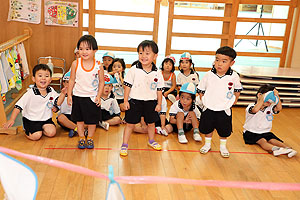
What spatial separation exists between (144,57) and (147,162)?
0.97 meters

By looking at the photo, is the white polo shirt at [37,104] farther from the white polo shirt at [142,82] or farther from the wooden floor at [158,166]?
the white polo shirt at [142,82]

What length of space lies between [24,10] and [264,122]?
12.1 feet

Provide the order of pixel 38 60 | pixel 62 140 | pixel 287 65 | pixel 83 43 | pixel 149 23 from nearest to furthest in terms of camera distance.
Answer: pixel 83 43, pixel 62 140, pixel 38 60, pixel 287 65, pixel 149 23

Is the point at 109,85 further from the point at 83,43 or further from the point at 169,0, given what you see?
the point at 169,0

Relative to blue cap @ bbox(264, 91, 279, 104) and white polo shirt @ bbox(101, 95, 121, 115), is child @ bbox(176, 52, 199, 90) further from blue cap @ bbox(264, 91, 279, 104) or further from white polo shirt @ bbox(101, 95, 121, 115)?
blue cap @ bbox(264, 91, 279, 104)

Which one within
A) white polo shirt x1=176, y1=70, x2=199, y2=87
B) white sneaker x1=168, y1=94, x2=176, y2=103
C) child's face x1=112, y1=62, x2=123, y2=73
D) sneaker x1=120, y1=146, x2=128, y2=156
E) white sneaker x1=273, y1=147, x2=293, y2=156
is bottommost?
sneaker x1=120, y1=146, x2=128, y2=156

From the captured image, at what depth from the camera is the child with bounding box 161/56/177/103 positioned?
4.70 metres

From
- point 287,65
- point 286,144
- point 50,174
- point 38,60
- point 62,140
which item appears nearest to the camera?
point 50,174

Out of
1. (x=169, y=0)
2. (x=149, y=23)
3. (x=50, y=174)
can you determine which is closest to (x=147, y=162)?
(x=50, y=174)

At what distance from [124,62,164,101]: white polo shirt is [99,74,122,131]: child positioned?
761 mm

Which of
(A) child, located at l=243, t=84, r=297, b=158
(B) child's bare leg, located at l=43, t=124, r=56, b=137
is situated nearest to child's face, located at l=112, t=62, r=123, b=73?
(B) child's bare leg, located at l=43, t=124, r=56, b=137

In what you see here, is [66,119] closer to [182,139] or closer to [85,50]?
[85,50]

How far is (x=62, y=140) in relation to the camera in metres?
3.38

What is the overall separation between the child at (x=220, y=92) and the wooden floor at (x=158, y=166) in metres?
0.32
